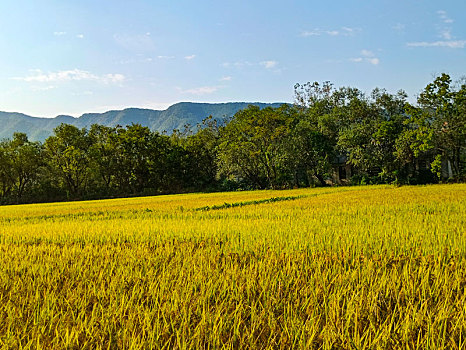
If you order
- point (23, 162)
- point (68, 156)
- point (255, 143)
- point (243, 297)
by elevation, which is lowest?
point (243, 297)

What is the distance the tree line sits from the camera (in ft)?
87.4

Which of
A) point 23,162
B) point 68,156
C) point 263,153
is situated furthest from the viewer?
point 23,162

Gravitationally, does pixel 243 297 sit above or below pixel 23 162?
below

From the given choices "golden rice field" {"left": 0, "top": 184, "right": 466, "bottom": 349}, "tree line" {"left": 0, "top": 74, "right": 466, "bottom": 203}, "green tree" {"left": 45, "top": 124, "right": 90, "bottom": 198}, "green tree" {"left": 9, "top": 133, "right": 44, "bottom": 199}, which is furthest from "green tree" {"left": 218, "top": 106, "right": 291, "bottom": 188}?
"golden rice field" {"left": 0, "top": 184, "right": 466, "bottom": 349}

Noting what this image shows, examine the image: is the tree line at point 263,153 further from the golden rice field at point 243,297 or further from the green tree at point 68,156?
the golden rice field at point 243,297

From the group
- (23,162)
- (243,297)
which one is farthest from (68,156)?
(243,297)

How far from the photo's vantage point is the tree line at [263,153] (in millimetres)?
26625

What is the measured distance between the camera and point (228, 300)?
2.04 meters

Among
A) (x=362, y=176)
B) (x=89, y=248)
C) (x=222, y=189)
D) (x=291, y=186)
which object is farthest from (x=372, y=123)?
(x=89, y=248)

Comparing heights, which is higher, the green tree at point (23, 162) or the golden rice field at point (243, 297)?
the green tree at point (23, 162)

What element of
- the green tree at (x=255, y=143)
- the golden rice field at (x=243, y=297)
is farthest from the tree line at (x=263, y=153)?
the golden rice field at (x=243, y=297)

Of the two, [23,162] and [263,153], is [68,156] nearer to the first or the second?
[23,162]

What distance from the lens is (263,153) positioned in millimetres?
A: 32219

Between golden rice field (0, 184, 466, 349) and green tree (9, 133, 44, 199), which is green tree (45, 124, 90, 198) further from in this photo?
golden rice field (0, 184, 466, 349)
